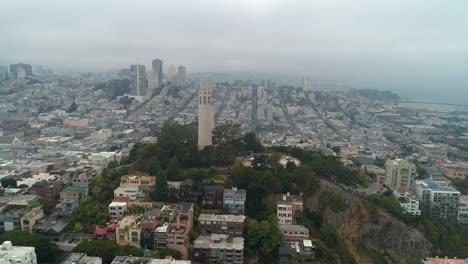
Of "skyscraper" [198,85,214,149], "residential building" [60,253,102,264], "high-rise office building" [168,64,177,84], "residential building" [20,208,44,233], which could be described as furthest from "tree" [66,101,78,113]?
"residential building" [60,253,102,264]

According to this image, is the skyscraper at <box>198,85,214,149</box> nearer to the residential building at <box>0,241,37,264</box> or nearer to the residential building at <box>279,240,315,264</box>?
the residential building at <box>279,240,315,264</box>

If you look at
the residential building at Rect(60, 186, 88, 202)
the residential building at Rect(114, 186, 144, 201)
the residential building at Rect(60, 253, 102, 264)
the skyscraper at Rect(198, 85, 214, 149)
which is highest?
the skyscraper at Rect(198, 85, 214, 149)

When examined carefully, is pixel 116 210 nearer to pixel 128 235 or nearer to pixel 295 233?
pixel 128 235

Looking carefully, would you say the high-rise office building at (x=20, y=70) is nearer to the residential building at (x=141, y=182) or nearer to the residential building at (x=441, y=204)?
the residential building at (x=141, y=182)

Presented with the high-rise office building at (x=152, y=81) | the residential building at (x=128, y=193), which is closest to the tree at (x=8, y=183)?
the residential building at (x=128, y=193)

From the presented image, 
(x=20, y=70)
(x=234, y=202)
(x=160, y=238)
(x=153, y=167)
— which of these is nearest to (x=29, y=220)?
(x=160, y=238)

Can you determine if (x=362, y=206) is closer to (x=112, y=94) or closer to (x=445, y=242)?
(x=445, y=242)
